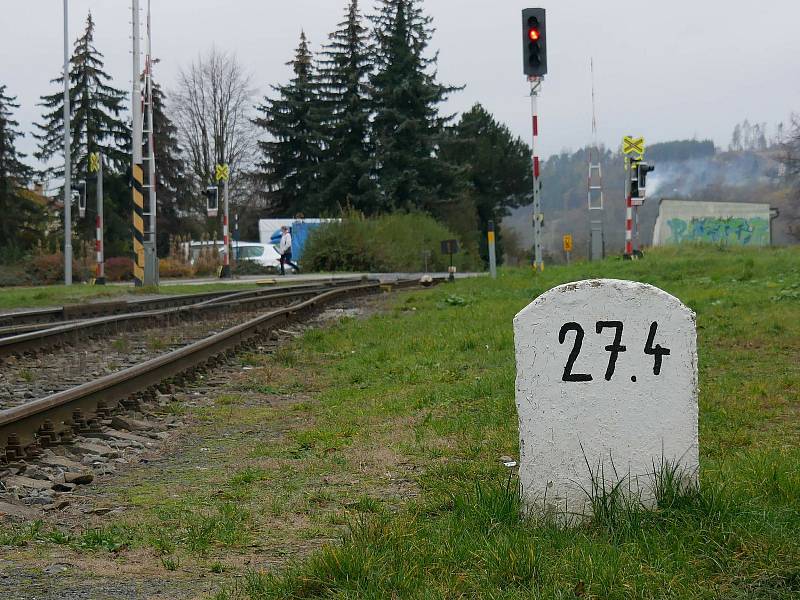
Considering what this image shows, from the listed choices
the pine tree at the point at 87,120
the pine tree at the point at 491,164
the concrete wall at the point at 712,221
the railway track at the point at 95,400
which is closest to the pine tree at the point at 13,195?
the pine tree at the point at 87,120

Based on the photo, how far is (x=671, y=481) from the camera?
4.07 metres

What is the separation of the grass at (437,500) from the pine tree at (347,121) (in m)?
51.1

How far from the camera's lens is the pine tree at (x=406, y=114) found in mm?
59594

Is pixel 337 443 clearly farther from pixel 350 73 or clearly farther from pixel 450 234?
pixel 350 73

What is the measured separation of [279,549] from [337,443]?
2.20 m

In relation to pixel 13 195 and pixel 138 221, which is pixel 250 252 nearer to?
pixel 13 195

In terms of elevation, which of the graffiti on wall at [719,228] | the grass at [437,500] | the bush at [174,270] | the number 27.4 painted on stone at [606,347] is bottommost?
the grass at [437,500]

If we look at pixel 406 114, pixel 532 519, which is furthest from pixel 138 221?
pixel 406 114

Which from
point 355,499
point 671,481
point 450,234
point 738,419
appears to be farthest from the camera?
point 450,234

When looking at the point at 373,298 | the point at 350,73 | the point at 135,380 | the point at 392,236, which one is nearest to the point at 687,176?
the point at 350,73

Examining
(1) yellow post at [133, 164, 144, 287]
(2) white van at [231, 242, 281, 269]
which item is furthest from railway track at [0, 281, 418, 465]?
(2) white van at [231, 242, 281, 269]

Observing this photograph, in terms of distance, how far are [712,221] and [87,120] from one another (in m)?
36.5

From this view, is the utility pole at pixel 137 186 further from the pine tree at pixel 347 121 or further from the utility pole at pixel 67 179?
the pine tree at pixel 347 121

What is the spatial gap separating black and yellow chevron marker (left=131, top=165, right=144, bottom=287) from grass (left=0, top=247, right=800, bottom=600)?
1785cm
